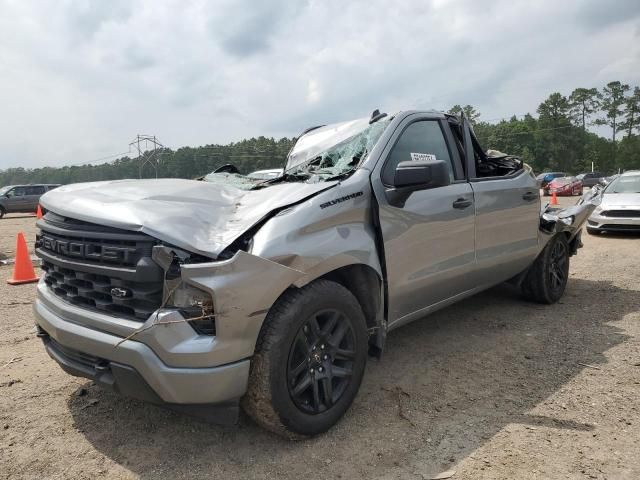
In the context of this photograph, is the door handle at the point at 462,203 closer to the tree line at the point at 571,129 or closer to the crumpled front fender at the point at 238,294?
the crumpled front fender at the point at 238,294

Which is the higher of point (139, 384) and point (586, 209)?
point (586, 209)

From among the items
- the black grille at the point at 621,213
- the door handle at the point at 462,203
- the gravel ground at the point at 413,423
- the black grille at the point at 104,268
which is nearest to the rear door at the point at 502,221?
the door handle at the point at 462,203

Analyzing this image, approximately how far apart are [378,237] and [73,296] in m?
1.84

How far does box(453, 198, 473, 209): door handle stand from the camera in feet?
Answer: 12.3

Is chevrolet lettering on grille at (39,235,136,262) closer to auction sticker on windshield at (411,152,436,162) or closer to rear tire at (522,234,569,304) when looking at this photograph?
auction sticker on windshield at (411,152,436,162)

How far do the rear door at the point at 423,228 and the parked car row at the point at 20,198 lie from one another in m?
26.8

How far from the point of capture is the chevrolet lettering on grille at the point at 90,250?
7.93 feet

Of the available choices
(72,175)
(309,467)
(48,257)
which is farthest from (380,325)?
(72,175)

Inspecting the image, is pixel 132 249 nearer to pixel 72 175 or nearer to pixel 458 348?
pixel 458 348

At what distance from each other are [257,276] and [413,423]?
4.57ft

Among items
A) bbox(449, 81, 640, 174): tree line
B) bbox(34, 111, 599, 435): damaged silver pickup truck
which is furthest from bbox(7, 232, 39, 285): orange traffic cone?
bbox(449, 81, 640, 174): tree line

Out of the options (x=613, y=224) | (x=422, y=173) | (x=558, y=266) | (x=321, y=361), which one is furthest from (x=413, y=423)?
(x=613, y=224)

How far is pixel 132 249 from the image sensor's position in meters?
2.40

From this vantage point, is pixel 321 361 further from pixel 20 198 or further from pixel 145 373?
pixel 20 198
